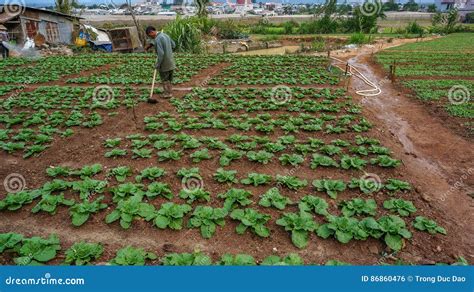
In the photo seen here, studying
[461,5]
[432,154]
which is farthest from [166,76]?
[461,5]

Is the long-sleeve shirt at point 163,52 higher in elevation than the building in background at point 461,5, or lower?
lower

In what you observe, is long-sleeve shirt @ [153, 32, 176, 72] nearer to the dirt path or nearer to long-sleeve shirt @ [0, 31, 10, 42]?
the dirt path

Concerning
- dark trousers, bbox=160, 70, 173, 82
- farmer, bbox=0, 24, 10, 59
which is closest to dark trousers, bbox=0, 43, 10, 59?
farmer, bbox=0, 24, 10, 59

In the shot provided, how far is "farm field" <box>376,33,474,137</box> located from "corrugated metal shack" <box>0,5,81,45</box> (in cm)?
2385

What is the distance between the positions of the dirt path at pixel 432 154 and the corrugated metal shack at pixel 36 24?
23070 mm

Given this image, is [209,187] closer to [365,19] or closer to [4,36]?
[4,36]

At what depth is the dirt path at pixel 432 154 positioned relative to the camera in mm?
5031

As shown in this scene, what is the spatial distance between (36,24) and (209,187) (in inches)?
1007

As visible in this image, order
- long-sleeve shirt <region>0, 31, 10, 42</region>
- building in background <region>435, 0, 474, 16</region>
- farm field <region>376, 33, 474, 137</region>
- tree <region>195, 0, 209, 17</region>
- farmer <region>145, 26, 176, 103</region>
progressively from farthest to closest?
building in background <region>435, 0, 474, 16</region>
tree <region>195, 0, 209, 17</region>
long-sleeve shirt <region>0, 31, 10, 42</region>
farm field <region>376, 33, 474, 137</region>
farmer <region>145, 26, 176, 103</region>

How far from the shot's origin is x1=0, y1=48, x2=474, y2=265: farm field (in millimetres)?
4176

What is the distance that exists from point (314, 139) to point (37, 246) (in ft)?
17.5

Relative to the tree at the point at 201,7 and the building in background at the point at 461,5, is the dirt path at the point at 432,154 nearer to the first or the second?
the tree at the point at 201,7

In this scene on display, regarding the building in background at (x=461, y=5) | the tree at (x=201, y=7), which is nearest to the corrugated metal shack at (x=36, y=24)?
the tree at (x=201, y=7)

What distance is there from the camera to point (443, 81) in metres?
13.6
